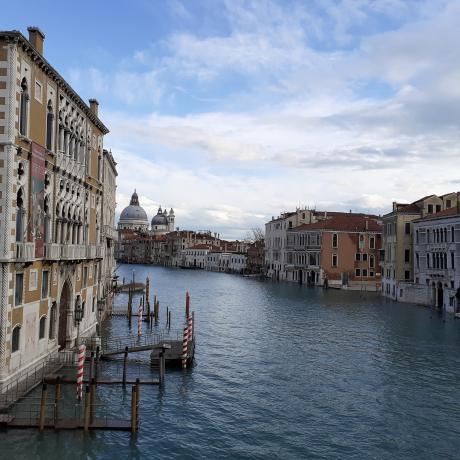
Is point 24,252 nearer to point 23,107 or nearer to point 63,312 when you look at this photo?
point 23,107

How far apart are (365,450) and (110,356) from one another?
37.3 ft

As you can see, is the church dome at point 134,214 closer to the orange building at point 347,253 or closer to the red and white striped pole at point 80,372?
the orange building at point 347,253

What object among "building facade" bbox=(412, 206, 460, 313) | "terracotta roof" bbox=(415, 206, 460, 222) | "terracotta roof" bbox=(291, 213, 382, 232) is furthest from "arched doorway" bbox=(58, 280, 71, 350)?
"terracotta roof" bbox=(291, 213, 382, 232)

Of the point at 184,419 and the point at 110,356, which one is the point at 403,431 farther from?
the point at 110,356

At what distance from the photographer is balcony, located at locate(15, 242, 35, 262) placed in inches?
595

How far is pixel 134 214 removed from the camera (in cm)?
19688

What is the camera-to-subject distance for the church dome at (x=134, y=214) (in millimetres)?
196875

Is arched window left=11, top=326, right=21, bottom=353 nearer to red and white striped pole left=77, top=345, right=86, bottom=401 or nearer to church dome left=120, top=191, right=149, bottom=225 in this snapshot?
red and white striped pole left=77, top=345, right=86, bottom=401

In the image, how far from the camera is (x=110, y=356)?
70.7 ft

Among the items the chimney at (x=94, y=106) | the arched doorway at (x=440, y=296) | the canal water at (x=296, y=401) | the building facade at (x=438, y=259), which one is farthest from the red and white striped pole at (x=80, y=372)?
the arched doorway at (x=440, y=296)

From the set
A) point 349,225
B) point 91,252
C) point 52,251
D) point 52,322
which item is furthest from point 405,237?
point 52,251

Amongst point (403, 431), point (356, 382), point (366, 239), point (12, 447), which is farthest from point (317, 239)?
point (12, 447)

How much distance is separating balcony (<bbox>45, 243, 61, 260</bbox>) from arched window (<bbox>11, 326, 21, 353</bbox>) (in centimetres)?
276

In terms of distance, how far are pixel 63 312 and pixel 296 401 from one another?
955 centimetres
